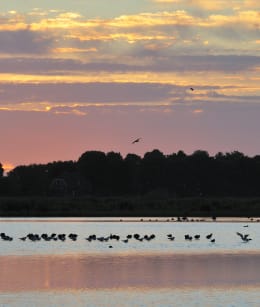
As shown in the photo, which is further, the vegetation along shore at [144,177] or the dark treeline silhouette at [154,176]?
the dark treeline silhouette at [154,176]

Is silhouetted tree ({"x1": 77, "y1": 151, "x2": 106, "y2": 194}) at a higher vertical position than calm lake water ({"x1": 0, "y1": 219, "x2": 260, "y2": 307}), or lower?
higher

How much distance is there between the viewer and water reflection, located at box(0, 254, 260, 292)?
102 feet

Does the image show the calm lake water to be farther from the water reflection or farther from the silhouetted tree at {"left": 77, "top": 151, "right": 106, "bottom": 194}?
the silhouetted tree at {"left": 77, "top": 151, "right": 106, "bottom": 194}

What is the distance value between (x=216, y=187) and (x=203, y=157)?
7.82 metres

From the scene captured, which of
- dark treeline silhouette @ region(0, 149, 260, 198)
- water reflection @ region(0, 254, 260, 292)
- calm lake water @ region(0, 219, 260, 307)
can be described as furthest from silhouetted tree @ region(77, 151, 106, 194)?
water reflection @ region(0, 254, 260, 292)

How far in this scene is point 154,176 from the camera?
15500cm

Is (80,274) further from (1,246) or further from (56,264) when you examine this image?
(1,246)

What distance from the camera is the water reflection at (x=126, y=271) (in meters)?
30.9

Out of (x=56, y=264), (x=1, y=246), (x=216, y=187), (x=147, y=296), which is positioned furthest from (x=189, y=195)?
(x=147, y=296)

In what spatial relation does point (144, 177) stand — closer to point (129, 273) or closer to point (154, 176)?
point (154, 176)

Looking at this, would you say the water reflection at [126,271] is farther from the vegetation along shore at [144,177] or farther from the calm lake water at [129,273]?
the vegetation along shore at [144,177]

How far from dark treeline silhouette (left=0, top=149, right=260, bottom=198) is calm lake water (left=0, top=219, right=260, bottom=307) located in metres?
96.8

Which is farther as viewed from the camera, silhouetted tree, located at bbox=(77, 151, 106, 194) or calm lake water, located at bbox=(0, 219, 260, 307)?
silhouetted tree, located at bbox=(77, 151, 106, 194)

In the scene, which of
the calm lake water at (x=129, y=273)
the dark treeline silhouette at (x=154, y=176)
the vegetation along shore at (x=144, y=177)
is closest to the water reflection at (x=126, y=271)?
the calm lake water at (x=129, y=273)
